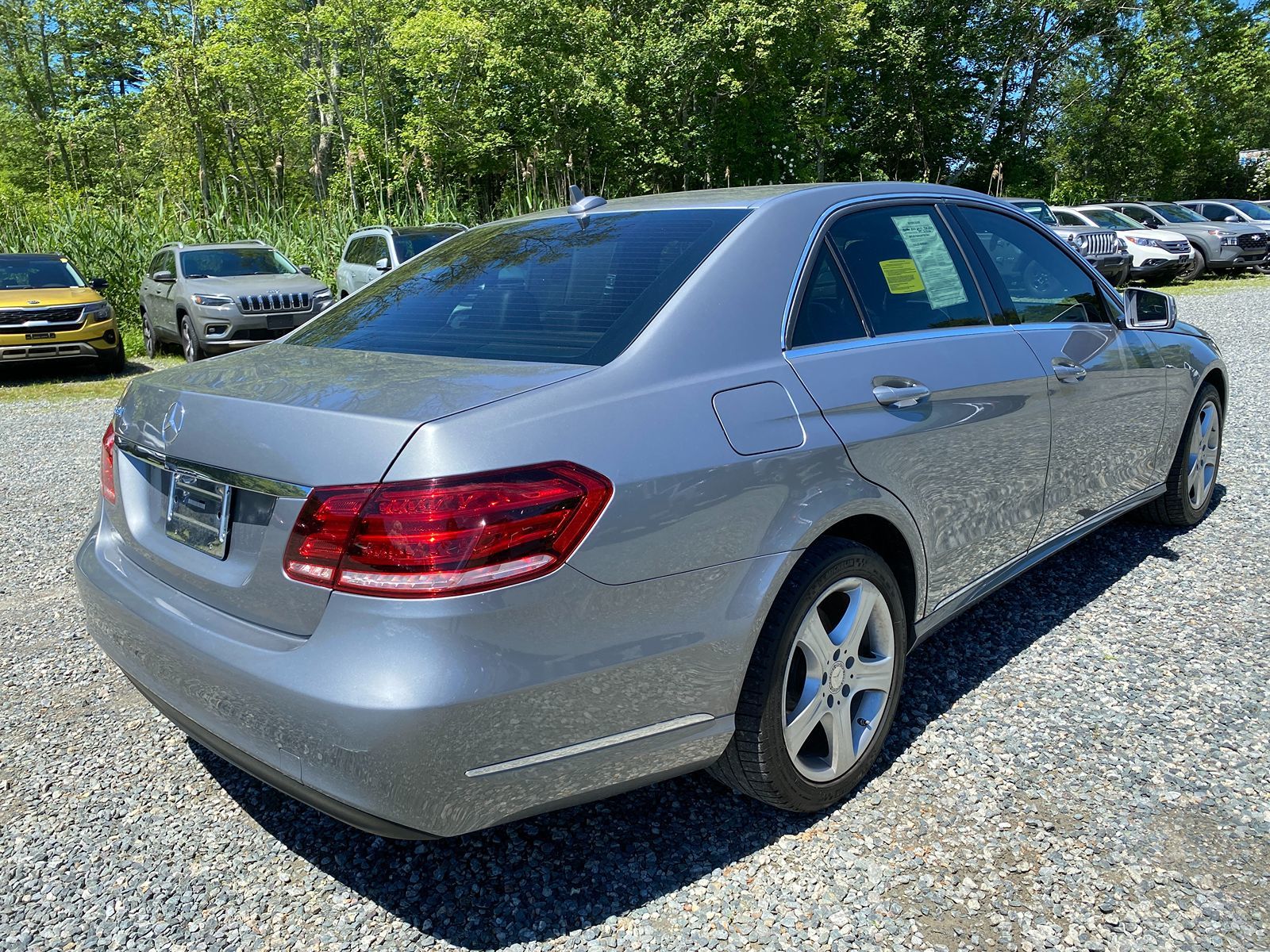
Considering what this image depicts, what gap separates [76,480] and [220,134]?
34521 millimetres

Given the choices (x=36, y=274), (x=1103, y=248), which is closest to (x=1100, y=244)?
(x=1103, y=248)

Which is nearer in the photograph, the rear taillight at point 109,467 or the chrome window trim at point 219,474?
the chrome window trim at point 219,474

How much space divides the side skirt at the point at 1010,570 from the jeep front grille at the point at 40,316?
40.2 feet

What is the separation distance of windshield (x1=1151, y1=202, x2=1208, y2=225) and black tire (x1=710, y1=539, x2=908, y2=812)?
2394 cm

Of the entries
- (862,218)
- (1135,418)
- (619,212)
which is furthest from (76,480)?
(1135,418)

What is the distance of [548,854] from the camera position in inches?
99.7

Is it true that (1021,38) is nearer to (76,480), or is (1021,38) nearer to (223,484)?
(76,480)

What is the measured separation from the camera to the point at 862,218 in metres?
2.97

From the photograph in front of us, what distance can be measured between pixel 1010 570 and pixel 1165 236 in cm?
2016

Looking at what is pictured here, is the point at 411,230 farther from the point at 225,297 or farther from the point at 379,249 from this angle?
the point at 225,297

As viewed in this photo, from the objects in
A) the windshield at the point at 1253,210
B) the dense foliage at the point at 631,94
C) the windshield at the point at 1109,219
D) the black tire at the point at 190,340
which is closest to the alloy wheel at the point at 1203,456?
the black tire at the point at 190,340

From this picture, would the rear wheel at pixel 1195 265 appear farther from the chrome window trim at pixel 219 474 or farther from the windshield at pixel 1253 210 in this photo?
the chrome window trim at pixel 219 474

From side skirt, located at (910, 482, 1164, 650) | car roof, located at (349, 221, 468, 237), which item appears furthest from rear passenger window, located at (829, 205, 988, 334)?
car roof, located at (349, 221, 468, 237)

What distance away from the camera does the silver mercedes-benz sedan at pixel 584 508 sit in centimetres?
189
